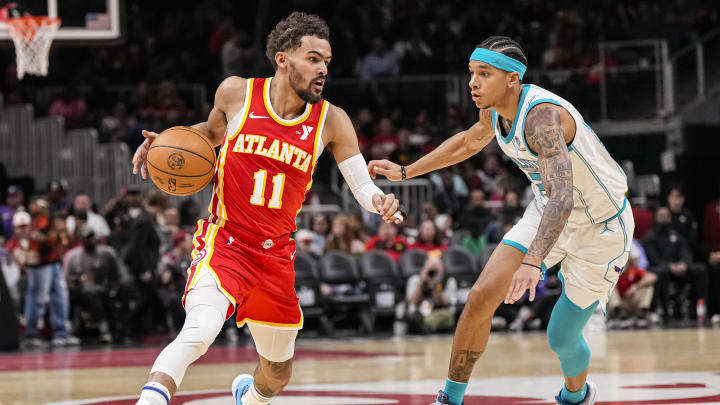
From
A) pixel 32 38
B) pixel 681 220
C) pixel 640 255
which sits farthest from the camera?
pixel 681 220

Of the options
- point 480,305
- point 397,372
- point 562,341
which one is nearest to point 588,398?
point 562,341

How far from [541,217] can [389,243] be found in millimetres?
9693

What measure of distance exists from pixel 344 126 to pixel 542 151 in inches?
41.1

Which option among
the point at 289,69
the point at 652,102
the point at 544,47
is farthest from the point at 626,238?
the point at 544,47

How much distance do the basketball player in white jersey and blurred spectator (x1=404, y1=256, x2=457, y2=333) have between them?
8.05m

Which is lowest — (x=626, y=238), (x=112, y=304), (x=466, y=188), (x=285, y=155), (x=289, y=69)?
(x=112, y=304)

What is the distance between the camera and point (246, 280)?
563cm

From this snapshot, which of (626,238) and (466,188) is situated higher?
(626,238)

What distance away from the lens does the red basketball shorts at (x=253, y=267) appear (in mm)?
5613

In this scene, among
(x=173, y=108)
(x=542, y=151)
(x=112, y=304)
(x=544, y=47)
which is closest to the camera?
(x=542, y=151)

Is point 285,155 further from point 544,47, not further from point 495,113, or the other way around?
point 544,47

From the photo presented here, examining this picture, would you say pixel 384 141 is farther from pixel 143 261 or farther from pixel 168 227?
pixel 143 261

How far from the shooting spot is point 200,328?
5.14m

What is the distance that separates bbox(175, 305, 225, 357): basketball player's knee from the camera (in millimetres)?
5082
